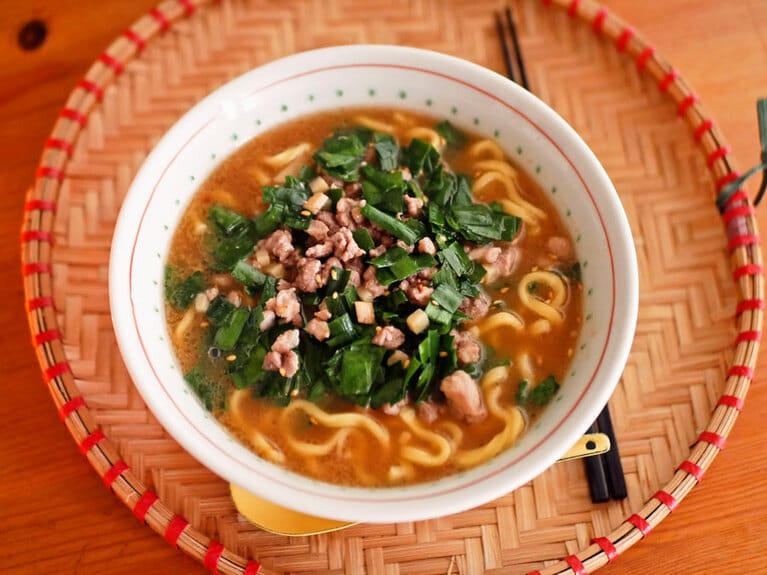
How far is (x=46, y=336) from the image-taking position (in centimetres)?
342

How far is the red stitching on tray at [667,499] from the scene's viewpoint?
10.2 feet

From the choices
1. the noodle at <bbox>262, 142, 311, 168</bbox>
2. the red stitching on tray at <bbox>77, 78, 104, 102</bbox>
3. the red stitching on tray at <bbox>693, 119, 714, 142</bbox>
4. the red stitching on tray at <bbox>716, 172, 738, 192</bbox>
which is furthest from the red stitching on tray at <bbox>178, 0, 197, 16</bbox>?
the red stitching on tray at <bbox>716, 172, 738, 192</bbox>

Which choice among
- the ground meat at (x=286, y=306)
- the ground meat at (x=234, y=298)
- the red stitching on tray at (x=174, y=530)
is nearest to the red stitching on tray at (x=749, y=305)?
the ground meat at (x=286, y=306)

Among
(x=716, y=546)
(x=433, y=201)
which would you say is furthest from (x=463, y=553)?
(x=433, y=201)

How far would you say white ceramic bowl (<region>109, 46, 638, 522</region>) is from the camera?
270 centimetres

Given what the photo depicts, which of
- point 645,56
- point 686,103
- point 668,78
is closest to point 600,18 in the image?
point 645,56

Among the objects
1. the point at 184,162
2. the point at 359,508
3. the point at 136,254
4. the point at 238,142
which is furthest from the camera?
the point at 238,142

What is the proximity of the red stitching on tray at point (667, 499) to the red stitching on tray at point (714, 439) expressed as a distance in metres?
0.30

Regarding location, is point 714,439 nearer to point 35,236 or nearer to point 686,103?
point 686,103

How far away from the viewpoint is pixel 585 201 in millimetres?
3172

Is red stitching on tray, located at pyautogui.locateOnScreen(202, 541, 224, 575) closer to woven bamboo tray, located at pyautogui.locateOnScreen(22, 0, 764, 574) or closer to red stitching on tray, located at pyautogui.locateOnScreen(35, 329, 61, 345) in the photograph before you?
woven bamboo tray, located at pyautogui.locateOnScreen(22, 0, 764, 574)

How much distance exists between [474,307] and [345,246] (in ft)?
2.09

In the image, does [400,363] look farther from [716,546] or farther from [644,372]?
[716,546]

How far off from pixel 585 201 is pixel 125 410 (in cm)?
223
